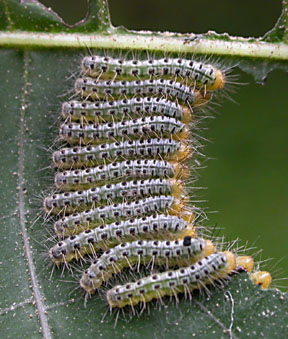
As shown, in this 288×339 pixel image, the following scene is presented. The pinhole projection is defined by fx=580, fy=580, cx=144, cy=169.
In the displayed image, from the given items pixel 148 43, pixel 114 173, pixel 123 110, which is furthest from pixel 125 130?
pixel 148 43

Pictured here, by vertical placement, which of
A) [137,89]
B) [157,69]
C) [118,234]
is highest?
[157,69]

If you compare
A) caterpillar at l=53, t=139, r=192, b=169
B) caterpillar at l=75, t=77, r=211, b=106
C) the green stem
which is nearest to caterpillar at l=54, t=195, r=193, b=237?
caterpillar at l=53, t=139, r=192, b=169

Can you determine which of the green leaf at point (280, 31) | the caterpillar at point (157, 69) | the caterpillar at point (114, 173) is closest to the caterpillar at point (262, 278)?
the caterpillar at point (114, 173)

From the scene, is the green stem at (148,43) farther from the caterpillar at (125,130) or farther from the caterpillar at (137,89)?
the caterpillar at (125,130)

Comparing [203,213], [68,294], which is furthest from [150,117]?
[68,294]

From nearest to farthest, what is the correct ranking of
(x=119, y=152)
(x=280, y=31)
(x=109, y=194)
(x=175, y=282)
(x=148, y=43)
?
(x=175, y=282)
(x=109, y=194)
(x=119, y=152)
(x=280, y=31)
(x=148, y=43)

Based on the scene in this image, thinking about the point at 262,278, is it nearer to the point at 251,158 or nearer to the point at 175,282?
the point at 175,282

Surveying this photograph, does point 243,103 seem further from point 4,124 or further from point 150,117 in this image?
point 4,124

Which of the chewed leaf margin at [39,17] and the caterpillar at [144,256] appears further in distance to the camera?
the chewed leaf margin at [39,17]
